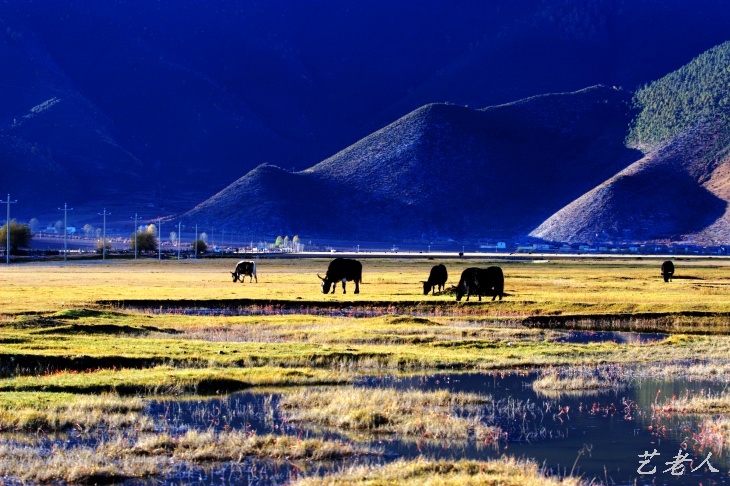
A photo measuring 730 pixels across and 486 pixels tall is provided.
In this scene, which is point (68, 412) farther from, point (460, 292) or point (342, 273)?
point (342, 273)

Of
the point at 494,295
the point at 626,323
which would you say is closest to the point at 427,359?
the point at 626,323

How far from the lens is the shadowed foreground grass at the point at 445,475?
2105 cm

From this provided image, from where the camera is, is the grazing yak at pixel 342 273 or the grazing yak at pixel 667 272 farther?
the grazing yak at pixel 667 272

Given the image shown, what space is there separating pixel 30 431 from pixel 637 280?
75.5 metres

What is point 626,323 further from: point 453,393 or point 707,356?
point 453,393

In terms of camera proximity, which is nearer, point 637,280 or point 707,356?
point 707,356

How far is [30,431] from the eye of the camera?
25469 millimetres

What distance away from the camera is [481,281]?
65.8m

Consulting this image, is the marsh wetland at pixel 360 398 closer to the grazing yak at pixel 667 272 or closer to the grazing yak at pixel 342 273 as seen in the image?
the grazing yak at pixel 342 273

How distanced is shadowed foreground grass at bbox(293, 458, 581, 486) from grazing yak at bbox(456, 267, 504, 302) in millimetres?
42917

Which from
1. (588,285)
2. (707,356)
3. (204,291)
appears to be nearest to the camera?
(707,356)

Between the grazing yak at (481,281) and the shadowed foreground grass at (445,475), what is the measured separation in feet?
141

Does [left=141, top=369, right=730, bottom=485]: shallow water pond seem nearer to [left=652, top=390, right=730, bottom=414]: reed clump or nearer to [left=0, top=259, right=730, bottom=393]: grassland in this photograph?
[left=652, top=390, right=730, bottom=414]: reed clump

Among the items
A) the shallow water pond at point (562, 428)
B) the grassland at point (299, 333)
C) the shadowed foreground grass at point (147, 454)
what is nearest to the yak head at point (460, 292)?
the grassland at point (299, 333)
